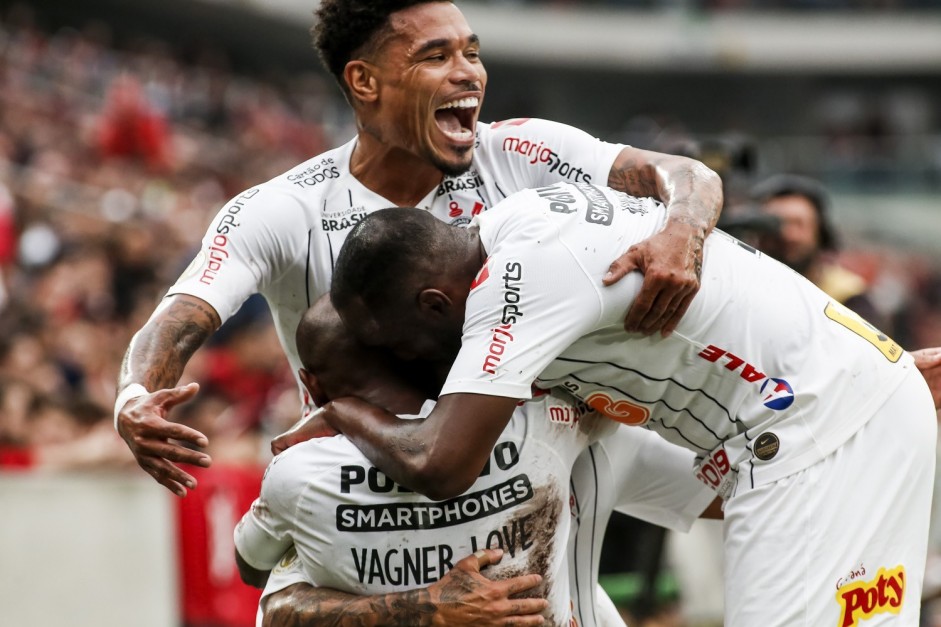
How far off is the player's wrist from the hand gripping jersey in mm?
405

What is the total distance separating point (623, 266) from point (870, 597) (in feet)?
3.66

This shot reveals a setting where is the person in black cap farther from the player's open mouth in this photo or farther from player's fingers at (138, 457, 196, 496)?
player's fingers at (138, 457, 196, 496)

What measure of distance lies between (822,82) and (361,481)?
29701 mm

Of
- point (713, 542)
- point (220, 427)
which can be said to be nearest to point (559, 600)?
point (713, 542)

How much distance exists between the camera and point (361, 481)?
350cm

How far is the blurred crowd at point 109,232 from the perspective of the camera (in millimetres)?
7832

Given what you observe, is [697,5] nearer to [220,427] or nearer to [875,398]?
[220,427]

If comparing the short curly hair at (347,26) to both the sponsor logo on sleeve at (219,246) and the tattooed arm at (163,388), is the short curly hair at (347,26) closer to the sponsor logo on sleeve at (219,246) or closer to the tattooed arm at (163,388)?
the sponsor logo on sleeve at (219,246)

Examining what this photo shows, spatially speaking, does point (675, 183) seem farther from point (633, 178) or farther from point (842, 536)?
point (842, 536)

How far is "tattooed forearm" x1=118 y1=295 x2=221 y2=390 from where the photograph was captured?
12.1 ft

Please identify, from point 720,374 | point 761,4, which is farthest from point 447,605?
point 761,4

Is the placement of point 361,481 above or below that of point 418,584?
above

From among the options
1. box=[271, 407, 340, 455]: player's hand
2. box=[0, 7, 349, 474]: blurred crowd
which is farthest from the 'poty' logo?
box=[0, 7, 349, 474]: blurred crowd

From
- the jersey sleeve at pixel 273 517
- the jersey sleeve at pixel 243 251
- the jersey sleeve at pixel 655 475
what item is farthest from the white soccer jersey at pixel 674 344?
the jersey sleeve at pixel 243 251
